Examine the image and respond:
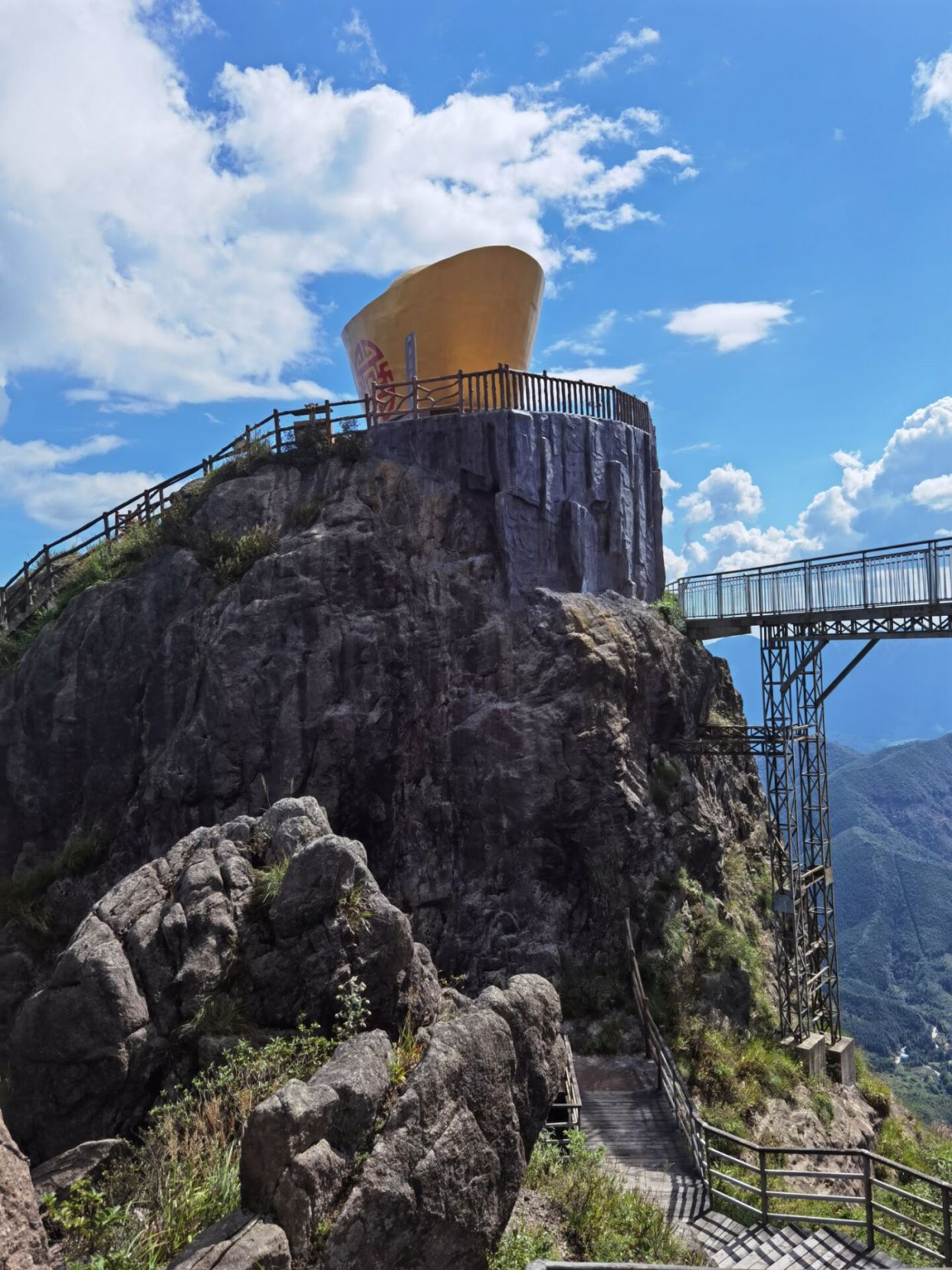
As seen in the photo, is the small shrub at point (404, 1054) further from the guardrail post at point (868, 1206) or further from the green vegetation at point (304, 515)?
the green vegetation at point (304, 515)

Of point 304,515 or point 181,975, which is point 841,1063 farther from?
point 304,515

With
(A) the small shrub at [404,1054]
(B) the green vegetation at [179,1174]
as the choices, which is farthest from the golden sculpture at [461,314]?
(B) the green vegetation at [179,1174]

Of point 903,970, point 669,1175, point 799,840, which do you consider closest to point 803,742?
point 799,840

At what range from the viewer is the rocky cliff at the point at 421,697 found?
19.8 meters

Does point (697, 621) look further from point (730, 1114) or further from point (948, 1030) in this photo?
point (948, 1030)

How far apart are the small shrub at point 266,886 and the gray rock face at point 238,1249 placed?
4.44 meters

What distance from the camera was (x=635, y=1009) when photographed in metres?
18.3

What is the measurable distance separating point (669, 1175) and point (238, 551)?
1654cm

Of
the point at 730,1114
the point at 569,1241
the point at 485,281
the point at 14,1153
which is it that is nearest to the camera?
the point at 14,1153

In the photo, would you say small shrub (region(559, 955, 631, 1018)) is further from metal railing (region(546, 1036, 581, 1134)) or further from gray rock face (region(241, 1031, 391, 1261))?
gray rock face (region(241, 1031, 391, 1261))

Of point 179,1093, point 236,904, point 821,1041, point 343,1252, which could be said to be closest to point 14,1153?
point 343,1252

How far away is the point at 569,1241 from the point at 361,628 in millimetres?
14030

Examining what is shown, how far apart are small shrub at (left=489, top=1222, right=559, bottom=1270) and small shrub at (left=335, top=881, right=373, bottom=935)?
11.3ft

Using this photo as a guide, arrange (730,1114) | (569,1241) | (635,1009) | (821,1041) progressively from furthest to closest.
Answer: (821,1041) → (635,1009) → (730,1114) → (569,1241)
